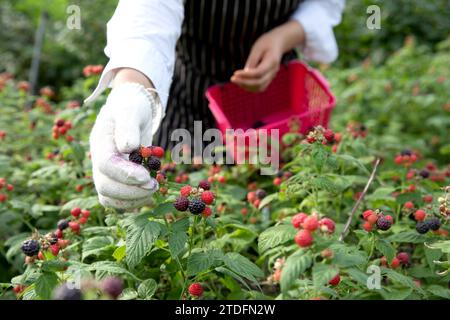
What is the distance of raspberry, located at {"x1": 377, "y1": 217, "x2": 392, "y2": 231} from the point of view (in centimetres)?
109

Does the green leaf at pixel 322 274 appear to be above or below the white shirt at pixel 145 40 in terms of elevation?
below

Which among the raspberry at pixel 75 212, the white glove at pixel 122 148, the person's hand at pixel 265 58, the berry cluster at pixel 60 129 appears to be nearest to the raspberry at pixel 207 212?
the white glove at pixel 122 148

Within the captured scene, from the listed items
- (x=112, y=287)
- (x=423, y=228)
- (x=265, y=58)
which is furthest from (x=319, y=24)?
(x=112, y=287)

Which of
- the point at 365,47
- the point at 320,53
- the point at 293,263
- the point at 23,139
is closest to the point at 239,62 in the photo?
the point at 320,53

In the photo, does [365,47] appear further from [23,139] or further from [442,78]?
[23,139]

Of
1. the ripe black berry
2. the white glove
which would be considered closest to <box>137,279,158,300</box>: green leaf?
the white glove

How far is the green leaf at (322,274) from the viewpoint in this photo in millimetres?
877

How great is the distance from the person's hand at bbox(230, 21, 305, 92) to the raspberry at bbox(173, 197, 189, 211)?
93 cm

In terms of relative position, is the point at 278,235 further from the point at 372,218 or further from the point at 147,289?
the point at 147,289

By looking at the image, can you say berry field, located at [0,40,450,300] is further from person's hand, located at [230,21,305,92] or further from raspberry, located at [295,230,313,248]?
person's hand, located at [230,21,305,92]

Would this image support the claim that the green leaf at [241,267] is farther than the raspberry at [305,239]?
Yes

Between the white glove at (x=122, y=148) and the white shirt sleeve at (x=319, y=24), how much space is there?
3.54 feet

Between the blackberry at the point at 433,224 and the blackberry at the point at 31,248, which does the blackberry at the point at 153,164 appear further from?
the blackberry at the point at 433,224

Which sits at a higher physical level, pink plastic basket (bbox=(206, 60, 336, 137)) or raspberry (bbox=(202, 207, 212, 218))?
pink plastic basket (bbox=(206, 60, 336, 137))
